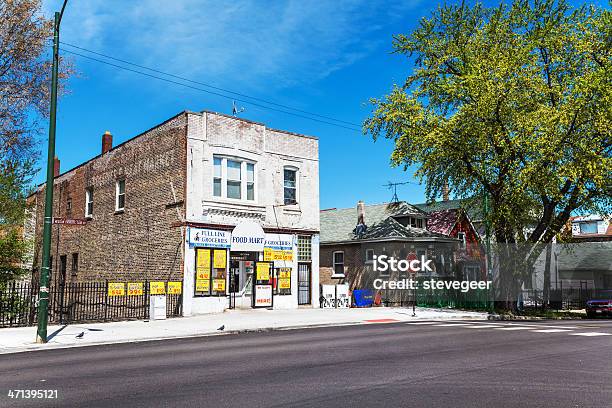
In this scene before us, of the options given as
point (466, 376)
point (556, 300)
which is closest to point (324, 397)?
point (466, 376)

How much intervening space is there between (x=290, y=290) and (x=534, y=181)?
1253cm

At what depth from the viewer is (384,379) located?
874cm

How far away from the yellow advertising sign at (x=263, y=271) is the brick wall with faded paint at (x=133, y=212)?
3806 millimetres

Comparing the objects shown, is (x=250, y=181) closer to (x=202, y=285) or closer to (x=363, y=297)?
(x=202, y=285)

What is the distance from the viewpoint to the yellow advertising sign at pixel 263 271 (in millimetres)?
25922

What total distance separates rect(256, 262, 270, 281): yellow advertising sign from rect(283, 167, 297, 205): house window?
3.54 meters

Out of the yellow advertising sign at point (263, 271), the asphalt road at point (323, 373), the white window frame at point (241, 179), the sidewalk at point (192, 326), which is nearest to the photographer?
the asphalt road at point (323, 373)

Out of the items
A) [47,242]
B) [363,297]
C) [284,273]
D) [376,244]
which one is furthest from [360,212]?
[47,242]

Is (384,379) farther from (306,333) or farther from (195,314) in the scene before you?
(195,314)

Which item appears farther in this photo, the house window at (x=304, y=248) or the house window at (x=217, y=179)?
the house window at (x=304, y=248)

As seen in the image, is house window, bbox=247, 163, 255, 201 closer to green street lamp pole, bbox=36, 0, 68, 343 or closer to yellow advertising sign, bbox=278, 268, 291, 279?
yellow advertising sign, bbox=278, 268, 291, 279

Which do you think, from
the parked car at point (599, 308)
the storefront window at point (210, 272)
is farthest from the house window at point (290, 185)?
the parked car at point (599, 308)

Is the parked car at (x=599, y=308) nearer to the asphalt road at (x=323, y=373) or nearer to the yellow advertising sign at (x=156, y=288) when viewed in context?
the asphalt road at (x=323, y=373)

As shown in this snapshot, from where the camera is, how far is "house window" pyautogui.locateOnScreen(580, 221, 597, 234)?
189 ft
